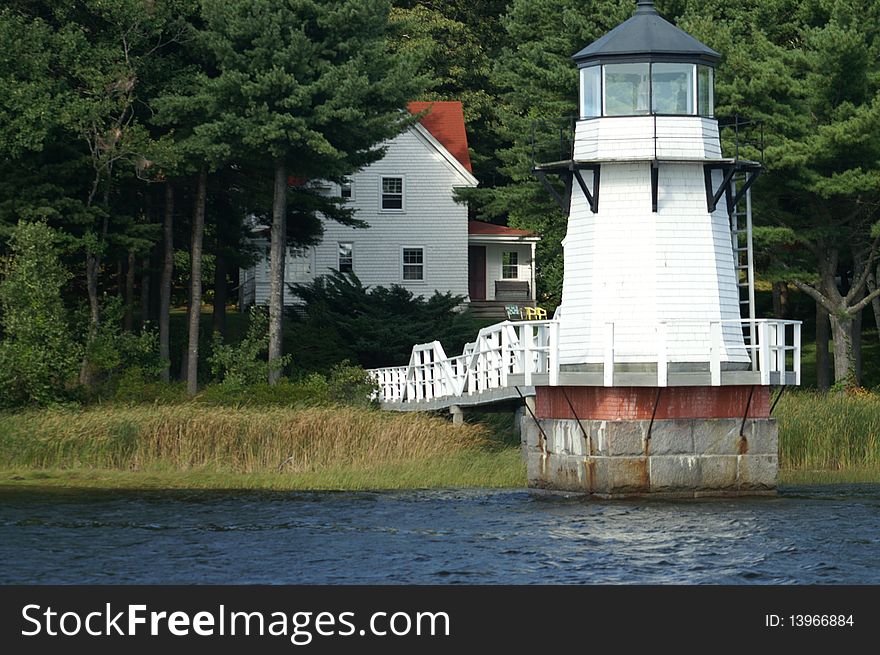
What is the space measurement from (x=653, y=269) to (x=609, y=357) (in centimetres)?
203

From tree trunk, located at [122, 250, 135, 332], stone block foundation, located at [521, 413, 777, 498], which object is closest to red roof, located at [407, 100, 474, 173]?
tree trunk, located at [122, 250, 135, 332]

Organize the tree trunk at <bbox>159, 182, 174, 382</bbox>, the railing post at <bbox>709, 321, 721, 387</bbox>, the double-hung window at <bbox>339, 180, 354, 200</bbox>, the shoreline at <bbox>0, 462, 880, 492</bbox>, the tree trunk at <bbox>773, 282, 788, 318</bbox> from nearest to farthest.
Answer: the railing post at <bbox>709, 321, 721, 387</bbox>
the shoreline at <bbox>0, 462, 880, 492</bbox>
the tree trunk at <bbox>159, 182, 174, 382</bbox>
the tree trunk at <bbox>773, 282, 788, 318</bbox>
the double-hung window at <bbox>339, 180, 354, 200</bbox>

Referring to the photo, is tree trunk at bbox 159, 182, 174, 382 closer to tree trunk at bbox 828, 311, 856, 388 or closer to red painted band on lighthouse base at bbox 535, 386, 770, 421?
tree trunk at bbox 828, 311, 856, 388

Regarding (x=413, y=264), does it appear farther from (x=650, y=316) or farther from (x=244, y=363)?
(x=650, y=316)

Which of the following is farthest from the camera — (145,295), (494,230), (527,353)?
(494,230)

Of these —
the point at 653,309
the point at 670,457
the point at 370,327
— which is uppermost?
the point at 370,327

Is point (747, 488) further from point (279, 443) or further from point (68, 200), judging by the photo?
point (68, 200)

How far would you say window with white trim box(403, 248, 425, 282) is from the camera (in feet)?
189

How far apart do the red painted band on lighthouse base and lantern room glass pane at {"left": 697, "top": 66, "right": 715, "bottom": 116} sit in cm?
488

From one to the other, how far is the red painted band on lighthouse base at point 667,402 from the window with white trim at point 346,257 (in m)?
28.7

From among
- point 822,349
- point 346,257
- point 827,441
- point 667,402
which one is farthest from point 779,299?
point 667,402

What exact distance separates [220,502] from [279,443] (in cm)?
328

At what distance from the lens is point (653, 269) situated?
96.8 ft

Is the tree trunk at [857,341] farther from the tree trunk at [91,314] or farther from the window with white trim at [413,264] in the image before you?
the tree trunk at [91,314]
